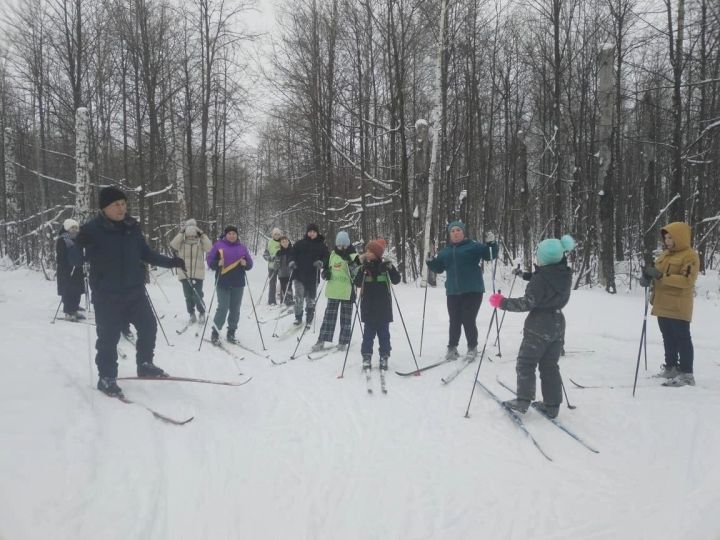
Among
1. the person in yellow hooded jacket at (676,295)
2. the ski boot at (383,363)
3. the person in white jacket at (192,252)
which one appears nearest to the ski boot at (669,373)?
the person in yellow hooded jacket at (676,295)

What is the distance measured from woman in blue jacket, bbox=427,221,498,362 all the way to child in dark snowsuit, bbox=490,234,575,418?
179 centimetres

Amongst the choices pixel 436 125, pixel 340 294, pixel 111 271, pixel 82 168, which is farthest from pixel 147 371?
pixel 82 168

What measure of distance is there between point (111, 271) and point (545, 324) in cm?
429

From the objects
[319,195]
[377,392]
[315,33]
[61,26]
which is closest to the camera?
[377,392]

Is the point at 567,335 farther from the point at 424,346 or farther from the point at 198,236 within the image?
the point at 198,236

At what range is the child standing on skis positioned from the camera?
19.4 feet

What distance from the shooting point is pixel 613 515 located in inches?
113

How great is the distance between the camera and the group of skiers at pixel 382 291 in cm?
420

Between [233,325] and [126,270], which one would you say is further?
[233,325]

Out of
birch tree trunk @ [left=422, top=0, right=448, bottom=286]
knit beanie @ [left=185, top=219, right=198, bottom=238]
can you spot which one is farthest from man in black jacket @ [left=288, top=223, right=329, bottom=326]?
birch tree trunk @ [left=422, top=0, right=448, bottom=286]

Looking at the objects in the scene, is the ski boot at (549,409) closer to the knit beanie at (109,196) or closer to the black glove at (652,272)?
the black glove at (652,272)

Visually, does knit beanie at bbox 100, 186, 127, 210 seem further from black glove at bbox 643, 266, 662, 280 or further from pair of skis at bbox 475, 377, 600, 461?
black glove at bbox 643, 266, 662, 280

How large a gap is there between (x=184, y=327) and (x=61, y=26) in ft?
38.1

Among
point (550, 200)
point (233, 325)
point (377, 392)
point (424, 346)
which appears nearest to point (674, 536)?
point (377, 392)
